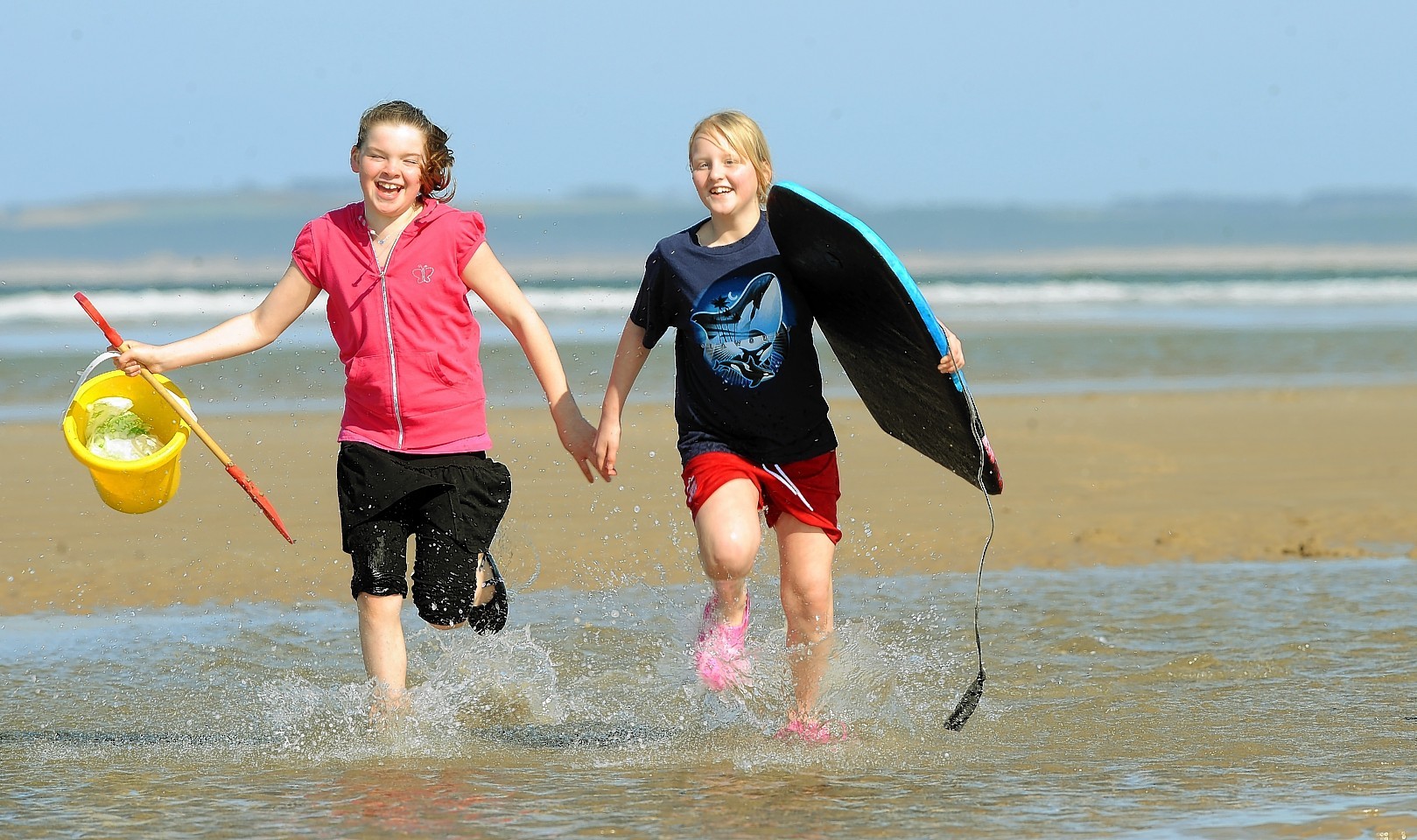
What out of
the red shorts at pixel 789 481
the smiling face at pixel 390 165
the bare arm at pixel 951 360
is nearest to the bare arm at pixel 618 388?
the red shorts at pixel 789 481

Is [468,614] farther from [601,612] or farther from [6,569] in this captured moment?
[6,569]

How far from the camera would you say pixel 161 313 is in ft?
91.2

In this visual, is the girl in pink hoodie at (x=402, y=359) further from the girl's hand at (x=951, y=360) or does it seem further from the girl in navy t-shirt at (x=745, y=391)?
the girl's hand at (x=951, y=360)

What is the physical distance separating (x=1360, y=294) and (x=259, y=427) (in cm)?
2708

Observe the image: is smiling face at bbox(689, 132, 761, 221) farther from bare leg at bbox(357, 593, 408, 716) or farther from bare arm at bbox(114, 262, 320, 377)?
bare leg at bbox(357, 593, 408, 716)

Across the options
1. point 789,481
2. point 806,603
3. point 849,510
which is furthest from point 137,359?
point 849,510

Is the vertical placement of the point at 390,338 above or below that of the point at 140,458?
above

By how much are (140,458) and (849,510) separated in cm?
489

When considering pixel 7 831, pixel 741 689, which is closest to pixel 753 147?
pixel 741 689

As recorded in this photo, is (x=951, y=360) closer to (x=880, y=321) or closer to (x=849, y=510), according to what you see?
(x=880, y=321)

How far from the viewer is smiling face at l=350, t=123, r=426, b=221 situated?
4.62 m

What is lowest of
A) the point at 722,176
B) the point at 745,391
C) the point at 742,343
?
the point at 745,391

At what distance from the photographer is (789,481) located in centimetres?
459

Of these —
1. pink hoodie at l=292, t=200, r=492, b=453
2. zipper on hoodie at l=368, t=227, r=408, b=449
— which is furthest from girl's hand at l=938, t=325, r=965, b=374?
zipper on hoodie at l=368, t=227, r=408, b=449
